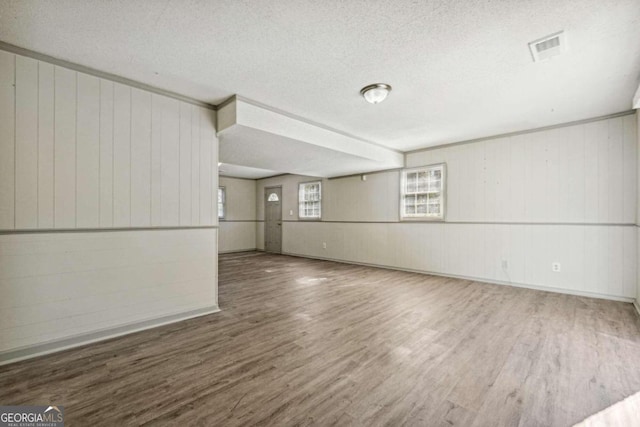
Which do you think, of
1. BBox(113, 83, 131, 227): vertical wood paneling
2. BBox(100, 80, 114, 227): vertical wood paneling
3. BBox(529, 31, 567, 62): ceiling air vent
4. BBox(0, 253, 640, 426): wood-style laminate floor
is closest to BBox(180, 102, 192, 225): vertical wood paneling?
BBox(113, 83, 131, 227): vertical wood paneling

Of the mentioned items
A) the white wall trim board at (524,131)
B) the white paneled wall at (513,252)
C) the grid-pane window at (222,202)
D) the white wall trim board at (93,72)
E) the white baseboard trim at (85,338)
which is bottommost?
the white baseboard trim at (85,338)

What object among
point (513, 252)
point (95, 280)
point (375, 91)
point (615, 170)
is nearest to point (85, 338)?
point (95, 280)

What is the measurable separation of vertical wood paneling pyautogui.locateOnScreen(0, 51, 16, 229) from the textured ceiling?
0.24 m

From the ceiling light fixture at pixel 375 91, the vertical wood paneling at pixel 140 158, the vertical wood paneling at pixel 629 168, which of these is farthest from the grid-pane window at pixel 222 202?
the vertical wood paneling at pixel 629 168

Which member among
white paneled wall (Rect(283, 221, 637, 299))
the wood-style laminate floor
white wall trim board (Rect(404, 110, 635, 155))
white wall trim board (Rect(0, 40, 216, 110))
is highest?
white wall trim board (Rect(0, 40, 216, 110))

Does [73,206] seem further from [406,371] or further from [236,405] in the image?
[406,371]

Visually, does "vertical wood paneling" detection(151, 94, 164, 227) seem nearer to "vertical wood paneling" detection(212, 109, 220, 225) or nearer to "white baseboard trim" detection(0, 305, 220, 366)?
"vertical wood paneling" detection(212, 109, 220, 225)

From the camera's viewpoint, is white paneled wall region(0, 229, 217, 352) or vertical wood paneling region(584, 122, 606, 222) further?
vertical wood paneling region(584, 122, 606, 222)

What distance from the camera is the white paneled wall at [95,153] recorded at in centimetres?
231

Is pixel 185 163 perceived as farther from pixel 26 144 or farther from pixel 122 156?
pixel 26 144

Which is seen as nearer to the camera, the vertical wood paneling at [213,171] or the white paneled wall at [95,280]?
the white paneled wall at [95,280]

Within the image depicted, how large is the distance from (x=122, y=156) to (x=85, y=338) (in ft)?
5.84

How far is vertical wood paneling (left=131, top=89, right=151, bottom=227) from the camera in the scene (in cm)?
289

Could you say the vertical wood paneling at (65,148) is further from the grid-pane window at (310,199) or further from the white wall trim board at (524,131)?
the grid-pane window at (310,199)
